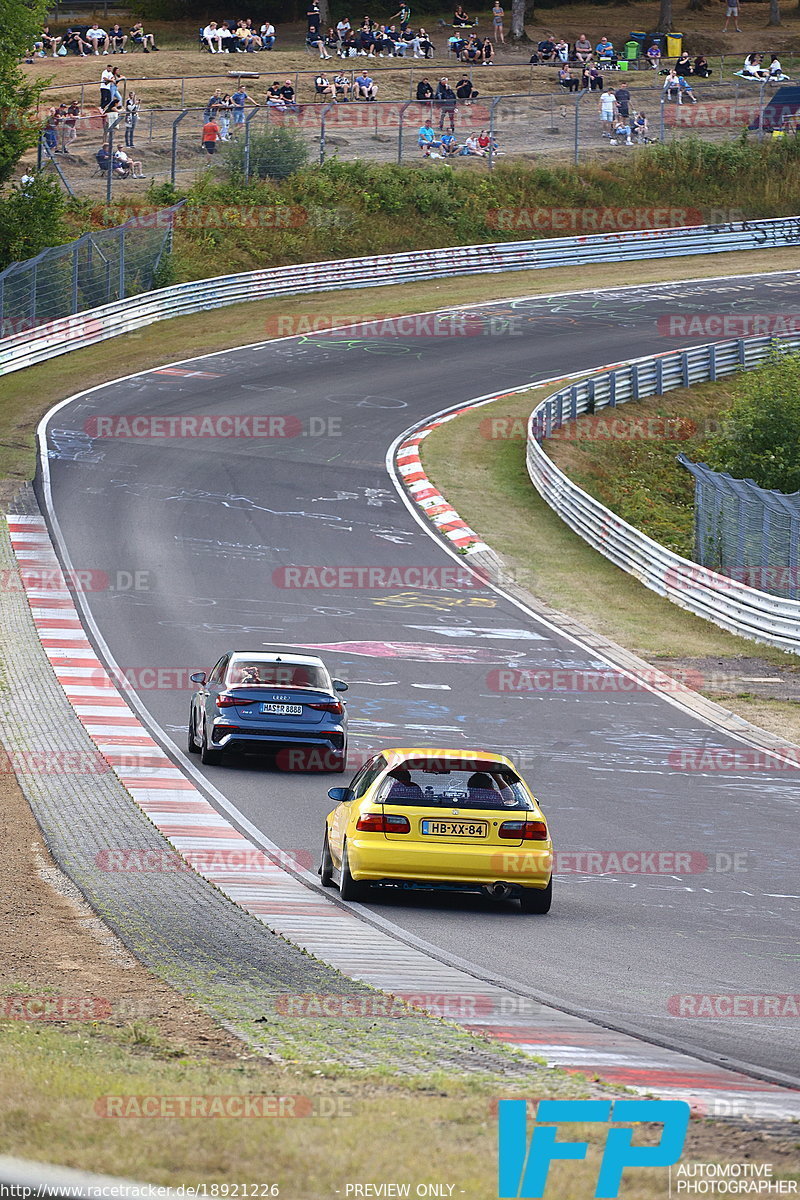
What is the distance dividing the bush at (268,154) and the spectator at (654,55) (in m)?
27.8

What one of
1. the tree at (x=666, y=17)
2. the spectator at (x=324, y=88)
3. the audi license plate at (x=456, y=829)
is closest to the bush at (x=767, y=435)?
the audi license plate at (x=456, y=829)

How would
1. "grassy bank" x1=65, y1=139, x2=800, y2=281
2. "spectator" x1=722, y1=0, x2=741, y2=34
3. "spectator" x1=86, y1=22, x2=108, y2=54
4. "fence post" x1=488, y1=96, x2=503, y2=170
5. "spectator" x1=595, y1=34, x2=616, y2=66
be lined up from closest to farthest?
"grassy bank" x1=65, y1=139, x2=800, y2=281, "fence post" x1=488, y1=96, x2=503, y2=170, "spectator" x1=86, y1=22, x2=108, y2=54, "spectator" x1=595, y1=34, x2=616, y2=66, "spectator" x1=722, y1=0, x2=741, y2=34

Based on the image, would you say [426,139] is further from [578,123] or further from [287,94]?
[578,123]

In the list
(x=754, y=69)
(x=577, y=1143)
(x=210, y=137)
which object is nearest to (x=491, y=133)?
(x=210, y=137)

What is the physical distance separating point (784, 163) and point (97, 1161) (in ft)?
235

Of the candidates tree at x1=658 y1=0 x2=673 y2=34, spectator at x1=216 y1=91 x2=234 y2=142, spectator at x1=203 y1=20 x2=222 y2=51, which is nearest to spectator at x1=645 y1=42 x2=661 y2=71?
tree at x1=658 y1=0 x2=673 y2=34

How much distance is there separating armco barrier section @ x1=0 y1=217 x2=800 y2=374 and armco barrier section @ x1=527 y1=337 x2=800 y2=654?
1291 centimetres

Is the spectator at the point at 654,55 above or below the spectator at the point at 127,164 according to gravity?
above

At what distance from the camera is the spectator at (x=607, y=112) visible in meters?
70.6

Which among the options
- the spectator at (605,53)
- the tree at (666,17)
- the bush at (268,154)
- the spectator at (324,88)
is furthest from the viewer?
the tree at (666,17)

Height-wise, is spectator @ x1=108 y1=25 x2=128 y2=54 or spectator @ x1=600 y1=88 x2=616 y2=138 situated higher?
spectator @ x1=108 y1=25 x2=128 y2=54

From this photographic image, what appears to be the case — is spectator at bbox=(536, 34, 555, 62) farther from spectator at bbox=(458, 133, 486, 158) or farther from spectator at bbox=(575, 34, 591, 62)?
spectator at bbox=(458, 133, 486, 158)

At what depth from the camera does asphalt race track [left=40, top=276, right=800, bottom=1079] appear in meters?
11.2

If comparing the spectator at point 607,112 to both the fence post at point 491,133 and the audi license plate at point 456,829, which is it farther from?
the audi license plate at point 456,829
